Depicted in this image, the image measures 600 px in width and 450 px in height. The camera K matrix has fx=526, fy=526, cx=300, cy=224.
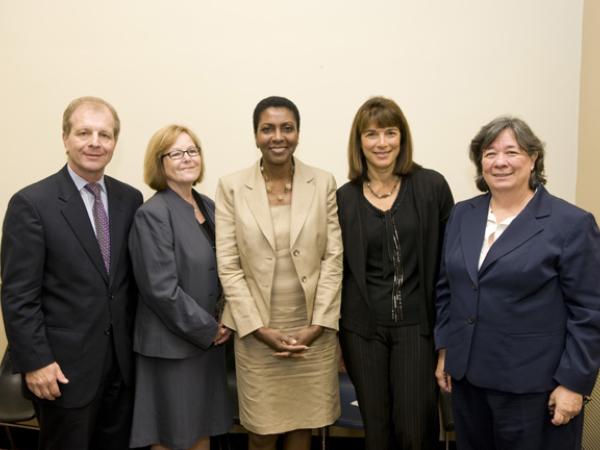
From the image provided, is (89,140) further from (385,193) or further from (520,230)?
(520,230)

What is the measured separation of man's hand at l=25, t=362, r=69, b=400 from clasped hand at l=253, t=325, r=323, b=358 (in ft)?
2.66

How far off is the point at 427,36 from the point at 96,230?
2341 mm

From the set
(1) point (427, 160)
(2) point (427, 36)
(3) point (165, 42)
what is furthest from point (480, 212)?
(3) point (165, 42)

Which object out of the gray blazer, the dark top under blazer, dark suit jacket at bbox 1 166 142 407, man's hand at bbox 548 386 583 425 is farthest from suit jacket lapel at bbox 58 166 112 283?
man's hand at bbox 548 386 583 425

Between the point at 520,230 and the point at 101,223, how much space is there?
1694mm

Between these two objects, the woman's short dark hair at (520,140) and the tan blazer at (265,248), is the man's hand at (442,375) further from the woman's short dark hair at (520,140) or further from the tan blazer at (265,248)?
the woman's short dark hair at (520,140)

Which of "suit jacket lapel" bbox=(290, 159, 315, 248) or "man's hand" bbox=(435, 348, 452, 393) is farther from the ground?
"suit jacket lapel" bbox=(290, 159, 315, 248)

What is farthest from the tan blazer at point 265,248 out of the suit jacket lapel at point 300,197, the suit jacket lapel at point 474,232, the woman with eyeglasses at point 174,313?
the suit jacket lapel at point 474,232

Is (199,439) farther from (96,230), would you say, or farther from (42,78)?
(42,78)

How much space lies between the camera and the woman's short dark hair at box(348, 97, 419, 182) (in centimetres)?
230

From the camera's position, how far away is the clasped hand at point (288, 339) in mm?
2295

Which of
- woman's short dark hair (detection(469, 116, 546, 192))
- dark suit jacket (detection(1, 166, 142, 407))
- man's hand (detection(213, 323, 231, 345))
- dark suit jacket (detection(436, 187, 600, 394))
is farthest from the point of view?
man's hand (detection(213, 323, 231, 345))

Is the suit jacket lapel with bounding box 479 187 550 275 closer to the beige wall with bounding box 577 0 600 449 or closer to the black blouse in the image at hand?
the black blouse

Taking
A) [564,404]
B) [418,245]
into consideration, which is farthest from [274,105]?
[564,404]
